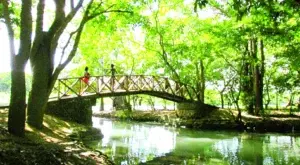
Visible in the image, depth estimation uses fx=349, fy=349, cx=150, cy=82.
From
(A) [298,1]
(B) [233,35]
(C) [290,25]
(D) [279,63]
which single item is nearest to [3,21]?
(A) [298,1]

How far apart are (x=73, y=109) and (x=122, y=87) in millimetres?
4593

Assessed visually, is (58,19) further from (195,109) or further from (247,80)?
(247,80)

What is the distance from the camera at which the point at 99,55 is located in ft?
107

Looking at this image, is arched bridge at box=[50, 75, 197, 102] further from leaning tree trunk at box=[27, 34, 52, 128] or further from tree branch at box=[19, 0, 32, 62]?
tree branch at box=[19, 0, 32, 62]

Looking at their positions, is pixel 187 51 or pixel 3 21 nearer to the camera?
pixel 3 21

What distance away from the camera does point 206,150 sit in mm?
14602

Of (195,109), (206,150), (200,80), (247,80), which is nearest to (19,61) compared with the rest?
(206,150)

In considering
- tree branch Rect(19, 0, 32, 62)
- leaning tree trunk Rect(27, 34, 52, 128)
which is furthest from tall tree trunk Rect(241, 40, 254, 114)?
tree branch Rect(19, 0, 32, 62)

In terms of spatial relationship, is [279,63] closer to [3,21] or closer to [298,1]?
[3,21]

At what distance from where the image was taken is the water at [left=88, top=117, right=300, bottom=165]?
39.7ft

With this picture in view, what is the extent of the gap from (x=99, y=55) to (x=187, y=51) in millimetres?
12587

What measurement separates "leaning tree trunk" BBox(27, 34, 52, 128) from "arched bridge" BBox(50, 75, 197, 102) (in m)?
5.17

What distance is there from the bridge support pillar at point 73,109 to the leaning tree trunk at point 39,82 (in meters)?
4.69

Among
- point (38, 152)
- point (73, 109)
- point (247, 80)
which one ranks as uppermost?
point (247, 80)
